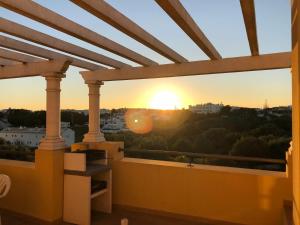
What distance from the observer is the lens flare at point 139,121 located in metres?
8.08

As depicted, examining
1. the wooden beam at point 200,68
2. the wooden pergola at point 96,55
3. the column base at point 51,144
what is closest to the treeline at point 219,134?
the wooden beam at point 200,68

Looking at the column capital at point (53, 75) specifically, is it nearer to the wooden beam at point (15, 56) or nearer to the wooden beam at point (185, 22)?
the wooden beam at point (15, 56)

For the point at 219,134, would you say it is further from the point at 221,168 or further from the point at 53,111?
the point at 53,111

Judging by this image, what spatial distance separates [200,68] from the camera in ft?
12.0

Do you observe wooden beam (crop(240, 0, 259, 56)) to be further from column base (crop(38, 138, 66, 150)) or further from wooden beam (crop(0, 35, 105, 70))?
column base (crop(38, 138, 66, 150))

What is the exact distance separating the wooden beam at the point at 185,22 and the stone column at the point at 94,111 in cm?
214

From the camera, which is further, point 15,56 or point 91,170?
point 91,170

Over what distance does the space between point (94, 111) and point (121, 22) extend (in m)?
2.45

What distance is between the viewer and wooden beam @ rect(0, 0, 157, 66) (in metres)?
1.95

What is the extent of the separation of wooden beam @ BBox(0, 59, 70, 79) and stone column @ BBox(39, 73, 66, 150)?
0.30 ft

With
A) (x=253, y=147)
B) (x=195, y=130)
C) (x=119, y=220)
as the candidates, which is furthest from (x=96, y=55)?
(x=253, y=147)

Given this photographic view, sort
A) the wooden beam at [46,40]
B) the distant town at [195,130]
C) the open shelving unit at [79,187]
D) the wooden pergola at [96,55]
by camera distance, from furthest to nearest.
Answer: the distant town at [195,130] < the open shelving unit at [79,187] < the wooden beam at [46,40] < the wooden pergola at [96,55]

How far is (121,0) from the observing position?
87.9 inches

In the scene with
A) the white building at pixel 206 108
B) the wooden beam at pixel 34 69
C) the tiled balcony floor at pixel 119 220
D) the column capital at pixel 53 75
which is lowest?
the tiled balcony floor at pixel 119 220
